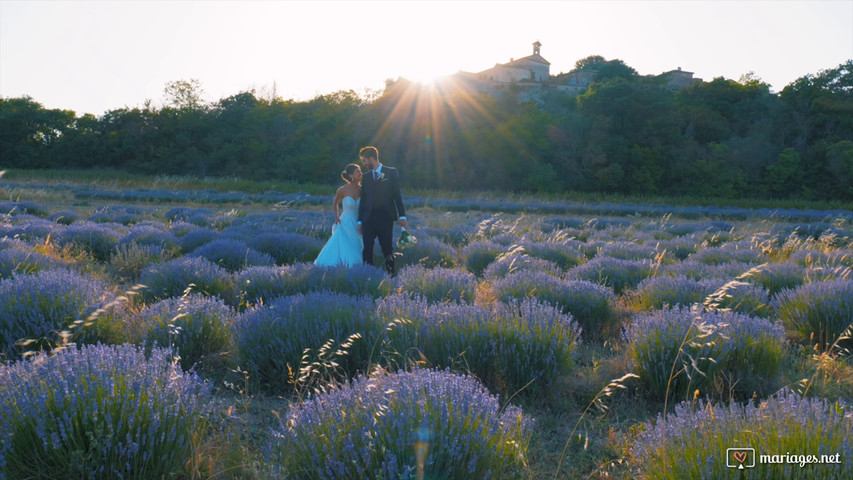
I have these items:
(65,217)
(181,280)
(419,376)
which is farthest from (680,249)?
(65,217)

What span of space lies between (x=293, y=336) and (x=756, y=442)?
8.12 ft

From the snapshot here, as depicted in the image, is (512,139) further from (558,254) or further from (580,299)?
(580,299)

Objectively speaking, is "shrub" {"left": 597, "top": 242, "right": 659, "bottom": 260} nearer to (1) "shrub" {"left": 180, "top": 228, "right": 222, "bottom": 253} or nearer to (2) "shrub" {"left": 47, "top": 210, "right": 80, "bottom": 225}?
(1) "shrub" {"left": 180, "top": 228, "right": 222, "bottom": 253}

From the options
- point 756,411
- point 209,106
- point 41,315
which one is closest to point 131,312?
point 41,315

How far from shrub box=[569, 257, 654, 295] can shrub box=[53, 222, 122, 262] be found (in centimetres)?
696

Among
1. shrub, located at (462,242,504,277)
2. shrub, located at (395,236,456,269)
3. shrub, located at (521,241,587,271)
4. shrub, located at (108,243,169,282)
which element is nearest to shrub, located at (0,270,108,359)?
shrub, located at (108,243,169,282)

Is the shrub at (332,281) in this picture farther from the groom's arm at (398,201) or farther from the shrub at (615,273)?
the shrub at (615,273)

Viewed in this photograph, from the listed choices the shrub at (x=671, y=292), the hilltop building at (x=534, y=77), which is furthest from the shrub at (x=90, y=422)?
the hilltop building at (x=534, y=77)

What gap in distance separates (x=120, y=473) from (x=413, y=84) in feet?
163

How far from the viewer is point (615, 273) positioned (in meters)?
6.24

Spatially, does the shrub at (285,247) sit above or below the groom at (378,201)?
below

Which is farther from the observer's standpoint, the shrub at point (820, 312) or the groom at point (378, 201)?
the groom at point (378, 201)

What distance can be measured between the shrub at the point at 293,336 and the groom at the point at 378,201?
3.09m

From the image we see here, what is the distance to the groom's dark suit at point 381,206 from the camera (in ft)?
21.9
